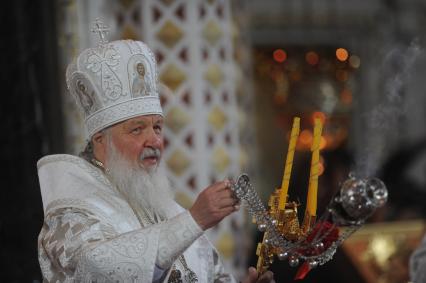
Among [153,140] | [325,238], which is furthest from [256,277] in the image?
[153,140]

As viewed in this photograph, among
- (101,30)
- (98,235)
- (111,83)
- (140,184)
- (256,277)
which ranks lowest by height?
(256,277)

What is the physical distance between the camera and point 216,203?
4578 mm

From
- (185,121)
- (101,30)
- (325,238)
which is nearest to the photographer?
(325,238)

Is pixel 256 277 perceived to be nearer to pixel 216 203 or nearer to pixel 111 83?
pixel 216 203

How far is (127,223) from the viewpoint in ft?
16.4

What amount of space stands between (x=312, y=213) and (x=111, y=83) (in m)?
1.00

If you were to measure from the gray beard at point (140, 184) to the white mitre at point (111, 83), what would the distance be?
0.15m

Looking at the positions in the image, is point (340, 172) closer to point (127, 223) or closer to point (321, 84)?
point (127, 223)

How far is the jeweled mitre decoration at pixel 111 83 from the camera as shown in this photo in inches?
202

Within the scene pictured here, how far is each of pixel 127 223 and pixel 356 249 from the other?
400 cm

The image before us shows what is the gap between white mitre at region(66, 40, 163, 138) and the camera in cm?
512

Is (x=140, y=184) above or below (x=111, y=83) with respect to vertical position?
below

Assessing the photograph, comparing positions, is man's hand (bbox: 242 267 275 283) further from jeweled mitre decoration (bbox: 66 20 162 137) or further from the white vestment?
jeweled mitre decoration (bbox: 66 20 162 137)

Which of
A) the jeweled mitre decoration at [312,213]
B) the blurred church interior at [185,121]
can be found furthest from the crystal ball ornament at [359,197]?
the blurred church interior at [185,121]
